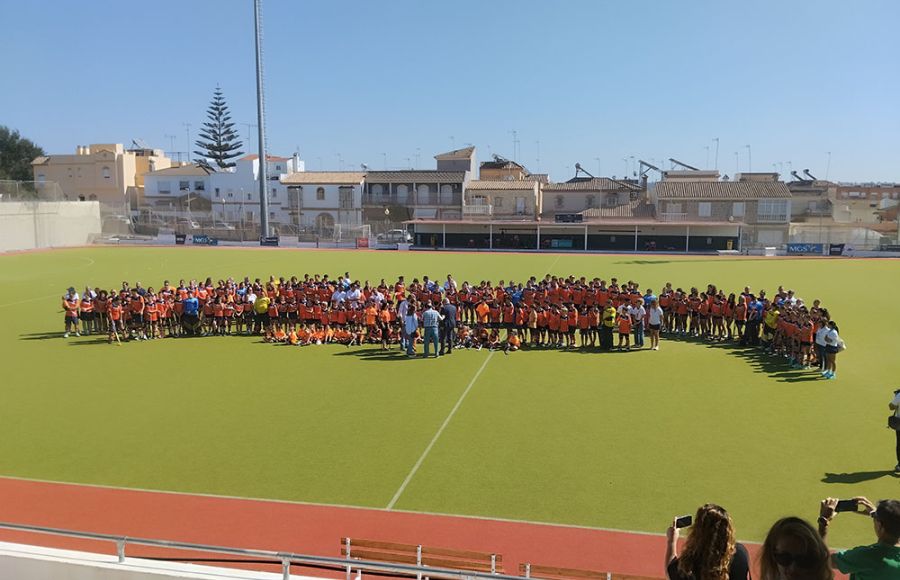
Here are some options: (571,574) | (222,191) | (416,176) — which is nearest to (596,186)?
(416,176)

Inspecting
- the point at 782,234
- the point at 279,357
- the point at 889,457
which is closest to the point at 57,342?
the point at 279,357

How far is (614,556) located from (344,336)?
1314cm

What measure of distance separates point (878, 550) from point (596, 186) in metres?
74.4

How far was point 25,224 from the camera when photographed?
53906mm

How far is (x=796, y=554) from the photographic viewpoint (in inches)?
132

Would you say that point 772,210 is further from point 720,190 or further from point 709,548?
point 709,548

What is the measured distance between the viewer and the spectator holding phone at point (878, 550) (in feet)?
12.8

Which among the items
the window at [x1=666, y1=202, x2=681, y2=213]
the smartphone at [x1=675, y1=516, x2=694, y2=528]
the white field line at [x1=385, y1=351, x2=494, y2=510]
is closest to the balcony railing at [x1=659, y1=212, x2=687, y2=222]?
the window at [x1=666, y1=202, x2=681, y2=213]

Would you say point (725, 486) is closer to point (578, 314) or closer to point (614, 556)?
point (614, 556)

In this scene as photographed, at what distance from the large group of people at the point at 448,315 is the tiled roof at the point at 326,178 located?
5705cm

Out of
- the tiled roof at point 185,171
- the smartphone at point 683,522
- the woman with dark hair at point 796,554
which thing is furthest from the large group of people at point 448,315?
the tiled roof at point 185,171

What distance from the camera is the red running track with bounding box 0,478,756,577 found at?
759cm

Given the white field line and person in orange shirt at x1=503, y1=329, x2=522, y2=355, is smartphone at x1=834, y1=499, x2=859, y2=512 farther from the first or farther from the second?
person in orange shirt at x1=503, y1=329, x2=522, y2=355

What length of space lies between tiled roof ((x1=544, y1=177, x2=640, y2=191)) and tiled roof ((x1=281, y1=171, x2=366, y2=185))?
22763 millimetres
